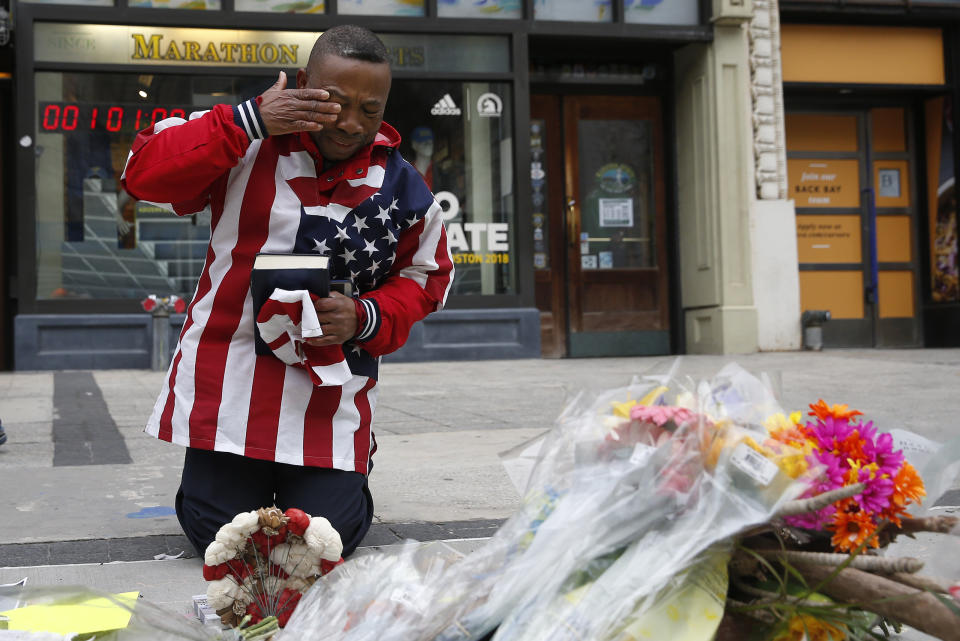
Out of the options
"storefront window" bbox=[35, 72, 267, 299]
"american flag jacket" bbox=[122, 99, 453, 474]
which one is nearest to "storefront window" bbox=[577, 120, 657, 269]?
"storefront window" bbox=[35, 72, 267, 299]

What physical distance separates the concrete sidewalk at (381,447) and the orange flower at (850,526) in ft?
0.74

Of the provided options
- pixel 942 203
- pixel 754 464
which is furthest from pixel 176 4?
pixel 754 464

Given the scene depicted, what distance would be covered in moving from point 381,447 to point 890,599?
Answer: 11.4ft

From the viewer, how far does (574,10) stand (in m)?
10.7

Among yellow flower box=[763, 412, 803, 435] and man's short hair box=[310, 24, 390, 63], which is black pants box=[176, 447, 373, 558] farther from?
yellow flower box=[763, 412, 803, 435]

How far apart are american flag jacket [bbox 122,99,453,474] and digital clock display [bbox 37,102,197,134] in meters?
7.38

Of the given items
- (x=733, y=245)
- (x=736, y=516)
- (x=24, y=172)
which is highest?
(x=24, y=172)

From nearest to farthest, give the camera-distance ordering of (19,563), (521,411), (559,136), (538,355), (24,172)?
1. (19,563)
2. (521,411)
3. (24,172)
4. (538,355)
5. (559,136)

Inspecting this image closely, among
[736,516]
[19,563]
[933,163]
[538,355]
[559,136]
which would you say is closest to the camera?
[736,516]

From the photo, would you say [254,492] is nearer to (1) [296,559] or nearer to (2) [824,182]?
(1) [296,559]

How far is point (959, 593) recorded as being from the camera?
5.16 ft

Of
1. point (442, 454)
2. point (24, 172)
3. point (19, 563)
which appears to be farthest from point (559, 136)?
point (19, 563)

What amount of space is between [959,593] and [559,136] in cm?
1006

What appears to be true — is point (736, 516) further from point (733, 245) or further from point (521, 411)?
point (733, 245)
